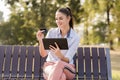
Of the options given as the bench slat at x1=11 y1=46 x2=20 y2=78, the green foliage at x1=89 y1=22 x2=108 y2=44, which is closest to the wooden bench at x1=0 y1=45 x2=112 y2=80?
the bench slat at x1=11 y1=46 x2=20 y2=78

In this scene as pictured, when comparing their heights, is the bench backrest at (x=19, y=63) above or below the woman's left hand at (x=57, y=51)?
below

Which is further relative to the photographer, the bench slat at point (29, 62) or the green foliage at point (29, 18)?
the green foliage at point (29, 18)

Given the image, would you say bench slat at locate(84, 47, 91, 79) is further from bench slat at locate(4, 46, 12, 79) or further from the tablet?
bench slat at locate(4, 46, 12, 79)

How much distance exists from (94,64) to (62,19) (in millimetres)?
1318

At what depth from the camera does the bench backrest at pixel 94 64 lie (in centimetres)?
600

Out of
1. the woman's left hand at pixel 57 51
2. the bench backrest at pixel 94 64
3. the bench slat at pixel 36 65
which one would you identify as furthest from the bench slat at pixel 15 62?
the woman's left hand at pixel 57 51

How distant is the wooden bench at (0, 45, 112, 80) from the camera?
602cm

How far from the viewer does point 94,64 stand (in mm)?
6113

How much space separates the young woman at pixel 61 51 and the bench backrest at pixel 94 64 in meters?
0.90

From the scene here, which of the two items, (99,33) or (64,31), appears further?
(99,33)

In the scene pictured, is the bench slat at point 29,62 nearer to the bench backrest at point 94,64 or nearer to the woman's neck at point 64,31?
the bench backrest at point 94,64

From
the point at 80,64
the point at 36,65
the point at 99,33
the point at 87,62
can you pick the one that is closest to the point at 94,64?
the point at 87,62

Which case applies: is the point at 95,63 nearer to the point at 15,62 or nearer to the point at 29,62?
the point at 29,62

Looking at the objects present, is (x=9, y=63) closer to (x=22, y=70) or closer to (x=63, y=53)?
(x=22, y=70)
